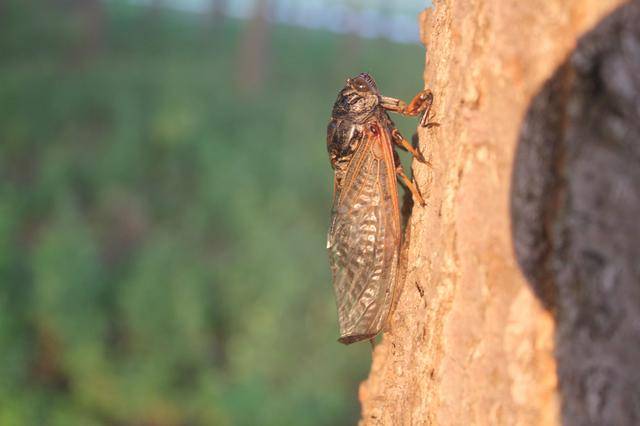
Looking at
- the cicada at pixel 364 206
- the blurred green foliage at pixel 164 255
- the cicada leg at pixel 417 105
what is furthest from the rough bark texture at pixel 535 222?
the blurred green foliage at pixel 164 255

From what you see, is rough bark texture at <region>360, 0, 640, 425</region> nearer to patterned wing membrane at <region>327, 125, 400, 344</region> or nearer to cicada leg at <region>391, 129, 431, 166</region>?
cicada leg at <region>391, 129, 431, 166</region>

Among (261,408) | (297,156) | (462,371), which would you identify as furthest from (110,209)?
(462,371)

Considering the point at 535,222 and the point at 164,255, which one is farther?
the point at 164,255

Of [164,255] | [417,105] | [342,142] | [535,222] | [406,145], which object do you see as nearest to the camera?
[535,222]

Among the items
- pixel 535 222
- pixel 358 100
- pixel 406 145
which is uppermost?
pixel 358 100

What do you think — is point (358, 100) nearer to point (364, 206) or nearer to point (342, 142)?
point (342, 142)

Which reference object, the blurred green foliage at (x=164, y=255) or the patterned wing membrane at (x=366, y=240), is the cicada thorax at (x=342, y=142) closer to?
the patterned wing membrane at (x=366, y=240)

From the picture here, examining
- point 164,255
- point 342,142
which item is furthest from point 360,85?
point 164,255

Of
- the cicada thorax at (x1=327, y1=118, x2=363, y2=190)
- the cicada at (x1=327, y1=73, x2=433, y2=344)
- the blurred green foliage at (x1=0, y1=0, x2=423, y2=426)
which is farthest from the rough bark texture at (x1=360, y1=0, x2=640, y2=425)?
the blurred green foliage at (x1=0, y1=0, x2=423, y2=426)
